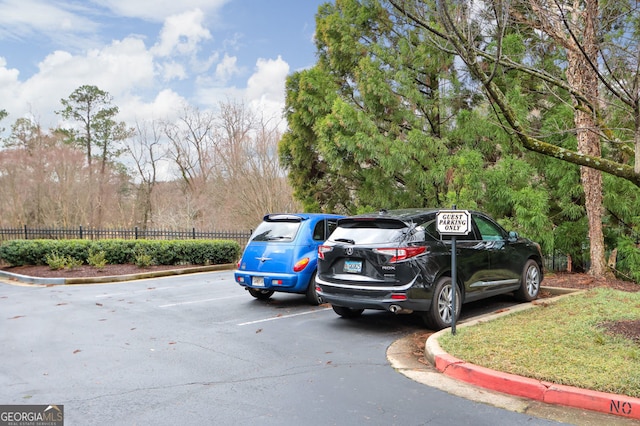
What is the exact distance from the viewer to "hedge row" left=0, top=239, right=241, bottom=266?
15.1 meters

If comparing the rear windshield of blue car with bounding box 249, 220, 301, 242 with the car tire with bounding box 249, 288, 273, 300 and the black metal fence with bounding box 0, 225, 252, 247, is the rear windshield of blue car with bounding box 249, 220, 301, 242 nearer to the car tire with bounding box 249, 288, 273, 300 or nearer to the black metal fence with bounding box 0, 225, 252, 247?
the car tire with bounding box 249, 288, 273, 300

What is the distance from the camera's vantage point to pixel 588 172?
10.6m

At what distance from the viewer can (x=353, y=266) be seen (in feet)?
22.8

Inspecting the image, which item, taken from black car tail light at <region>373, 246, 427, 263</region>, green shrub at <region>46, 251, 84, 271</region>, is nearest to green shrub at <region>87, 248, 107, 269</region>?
green shrub at <region>46, 251, 84, 271</region>

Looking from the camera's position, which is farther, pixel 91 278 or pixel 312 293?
pixel 91 278

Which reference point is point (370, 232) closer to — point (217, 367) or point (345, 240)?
point (345, 240)

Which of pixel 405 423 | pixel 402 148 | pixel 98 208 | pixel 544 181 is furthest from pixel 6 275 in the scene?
pixel 98 208

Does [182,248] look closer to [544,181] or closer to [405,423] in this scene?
[544,181]

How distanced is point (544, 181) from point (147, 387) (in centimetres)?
1121

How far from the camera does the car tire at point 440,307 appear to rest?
680cm

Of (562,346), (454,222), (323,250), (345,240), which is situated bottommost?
(562,346)
